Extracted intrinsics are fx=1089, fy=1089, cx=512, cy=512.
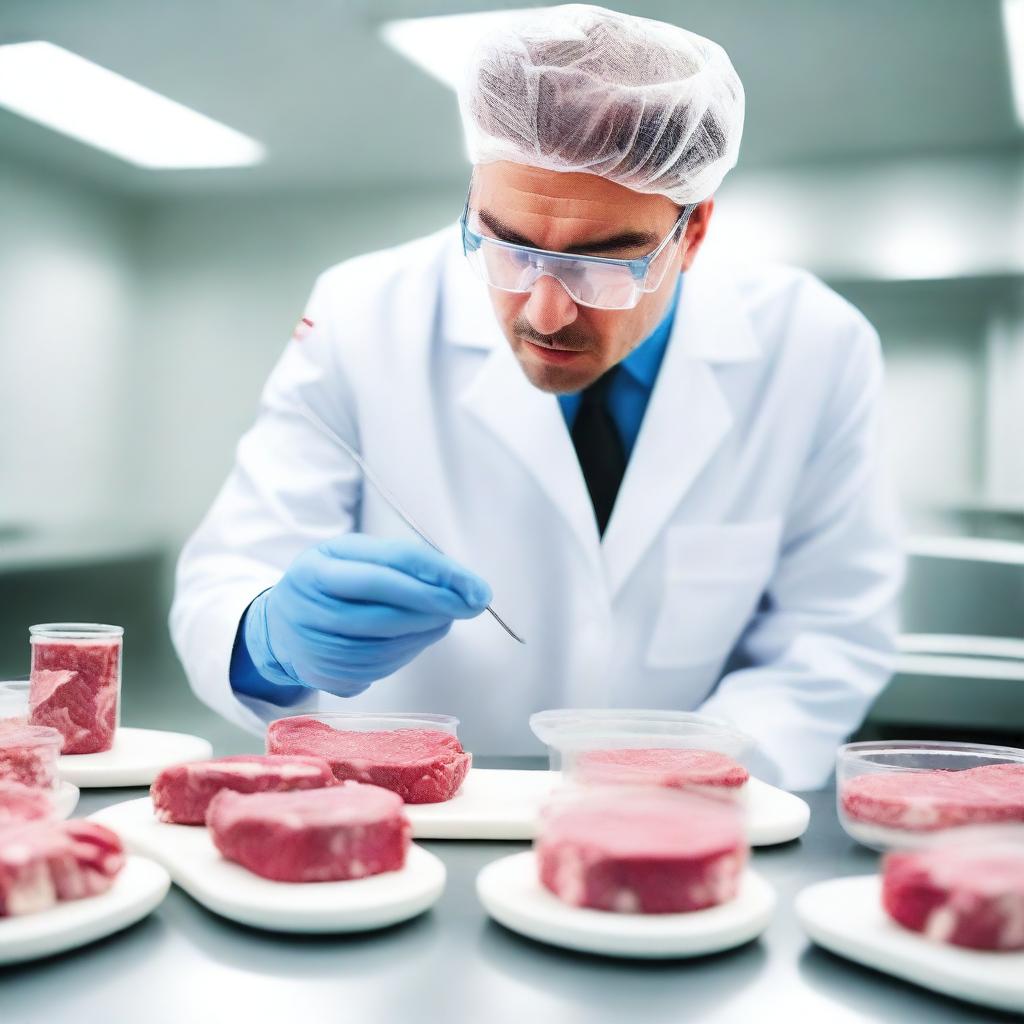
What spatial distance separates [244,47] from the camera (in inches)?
A: 131

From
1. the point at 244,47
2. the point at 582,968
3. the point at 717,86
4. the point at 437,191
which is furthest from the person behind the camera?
the point at 437,191

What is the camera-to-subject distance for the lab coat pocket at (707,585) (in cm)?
184

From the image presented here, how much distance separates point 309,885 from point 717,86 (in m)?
1.18

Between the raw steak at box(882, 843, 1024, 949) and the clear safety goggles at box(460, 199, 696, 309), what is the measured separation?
84cm

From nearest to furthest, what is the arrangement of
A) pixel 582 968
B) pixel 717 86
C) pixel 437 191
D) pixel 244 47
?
1. pixel 582 968
2. pixel 717 86
3. pixel 244 47
4. pixel 437 191

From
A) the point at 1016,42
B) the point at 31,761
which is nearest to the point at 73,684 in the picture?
the point at 31,761

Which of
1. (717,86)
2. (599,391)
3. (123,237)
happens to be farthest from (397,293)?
(123,237)

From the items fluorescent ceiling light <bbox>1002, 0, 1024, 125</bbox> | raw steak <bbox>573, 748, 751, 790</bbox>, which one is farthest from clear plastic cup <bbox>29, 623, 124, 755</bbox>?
fluorescent ceiling light <bbox>1002, 0, 1024, 125</bbox>

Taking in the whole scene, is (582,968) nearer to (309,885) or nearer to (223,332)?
(309,885)

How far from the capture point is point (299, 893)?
83cm

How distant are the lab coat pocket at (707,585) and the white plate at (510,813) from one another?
2.00 feet

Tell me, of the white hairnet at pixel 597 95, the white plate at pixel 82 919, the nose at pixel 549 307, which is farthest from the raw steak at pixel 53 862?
the white hairnet at pixel 597 95

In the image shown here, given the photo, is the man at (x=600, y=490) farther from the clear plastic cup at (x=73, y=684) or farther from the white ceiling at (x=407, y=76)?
the white ceiling at (x=407, y=76)

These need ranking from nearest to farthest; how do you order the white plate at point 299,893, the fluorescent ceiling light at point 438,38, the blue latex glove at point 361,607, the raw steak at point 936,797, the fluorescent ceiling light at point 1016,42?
the white plate at point 299,893, the raw steak at point 936,797, the blue latex glove at point 361,607, the fluorescent ceiling light at point 1016,42, the fluorescent ceiling light at point 438,38
